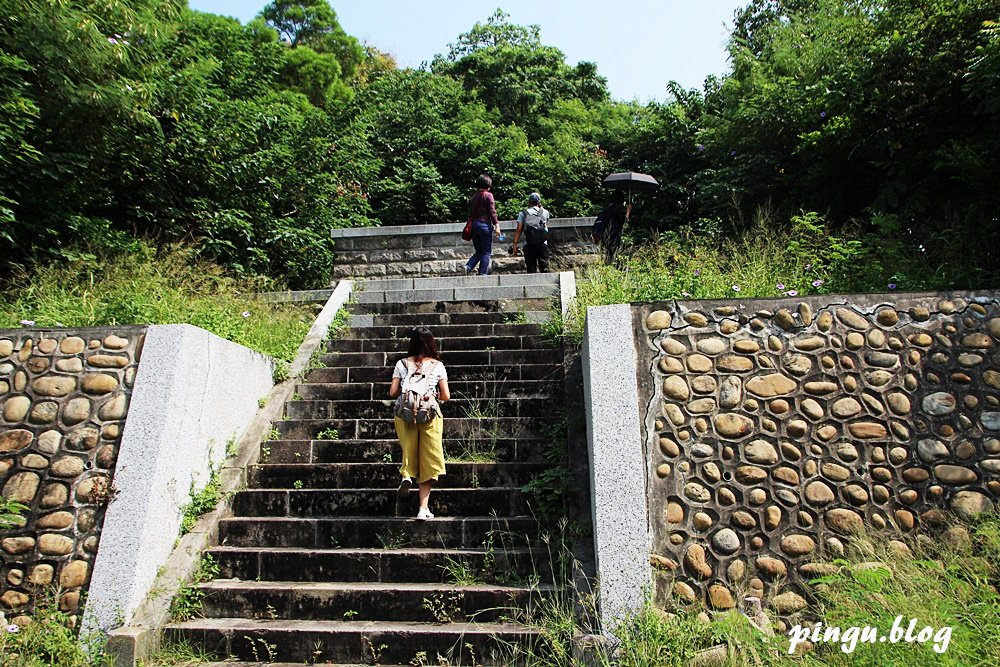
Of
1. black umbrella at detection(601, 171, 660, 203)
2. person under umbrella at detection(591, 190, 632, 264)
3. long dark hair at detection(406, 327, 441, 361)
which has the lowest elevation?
long dark hair at detection(406, 327, 441, 361)

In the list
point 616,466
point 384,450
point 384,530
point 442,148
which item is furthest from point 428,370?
point 442,148

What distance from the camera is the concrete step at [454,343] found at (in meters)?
7.60

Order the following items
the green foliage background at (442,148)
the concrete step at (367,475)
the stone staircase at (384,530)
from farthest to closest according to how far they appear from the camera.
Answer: the green foliage background at (442,148), the concrete step at (367,475), the stone staircase at (384,530)

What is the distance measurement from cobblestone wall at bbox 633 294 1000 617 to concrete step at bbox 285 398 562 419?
1.57 meters

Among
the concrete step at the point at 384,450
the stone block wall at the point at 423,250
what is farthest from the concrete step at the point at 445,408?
the stone block wall at the point at 423,250

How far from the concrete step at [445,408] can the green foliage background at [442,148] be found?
354 centimetres

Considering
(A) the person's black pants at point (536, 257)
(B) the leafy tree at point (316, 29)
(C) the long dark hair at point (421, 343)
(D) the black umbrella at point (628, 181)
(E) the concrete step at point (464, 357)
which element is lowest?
(C) the long dark hair at point (421, 343)

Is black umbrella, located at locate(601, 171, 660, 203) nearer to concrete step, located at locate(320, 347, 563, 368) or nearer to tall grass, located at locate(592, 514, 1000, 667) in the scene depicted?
concrete step, located at locate(320, 347, 563, 368)

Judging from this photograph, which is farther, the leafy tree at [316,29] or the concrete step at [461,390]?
the leafy tree at [316,29]

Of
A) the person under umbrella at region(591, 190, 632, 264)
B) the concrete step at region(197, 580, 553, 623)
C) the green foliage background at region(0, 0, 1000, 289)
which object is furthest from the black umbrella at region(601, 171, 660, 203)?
the concrete step at region(197, 580, 553, 623)

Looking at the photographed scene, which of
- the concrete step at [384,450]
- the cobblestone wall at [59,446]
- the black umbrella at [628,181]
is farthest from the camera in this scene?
the black umbrella at [628,181]

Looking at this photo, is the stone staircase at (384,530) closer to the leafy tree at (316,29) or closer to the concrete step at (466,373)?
the concrete step at (466,373)

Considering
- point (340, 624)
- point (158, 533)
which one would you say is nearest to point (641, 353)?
point (340, 624)

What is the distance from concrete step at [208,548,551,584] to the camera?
499 centimetres
